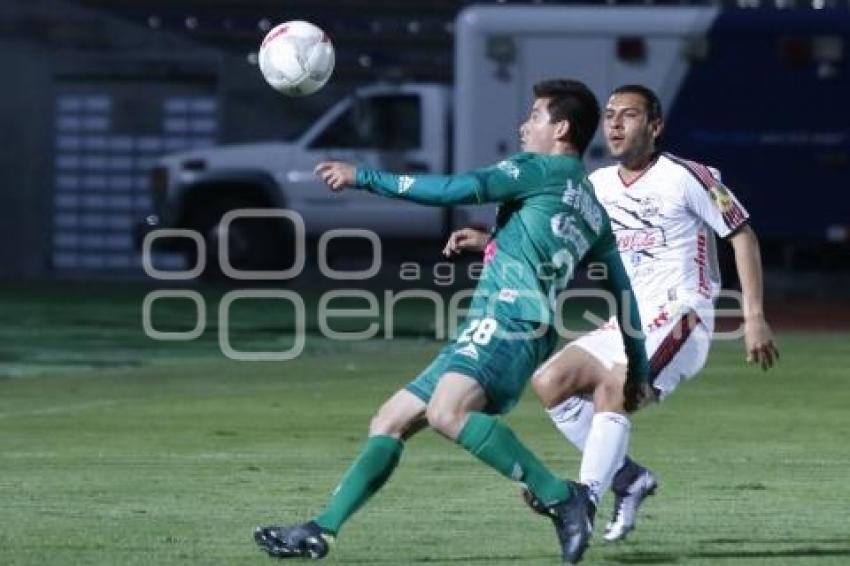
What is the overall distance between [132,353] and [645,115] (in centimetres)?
1204

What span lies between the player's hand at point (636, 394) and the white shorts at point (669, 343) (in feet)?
0.98

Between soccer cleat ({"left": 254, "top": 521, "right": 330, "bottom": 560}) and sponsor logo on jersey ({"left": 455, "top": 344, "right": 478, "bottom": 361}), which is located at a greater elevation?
sponsor logo on jersey ({"left": 455, "top": 344, "right": 478, "bottom": 361})

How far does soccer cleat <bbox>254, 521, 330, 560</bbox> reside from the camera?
9.49 m

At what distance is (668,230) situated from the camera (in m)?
10.9

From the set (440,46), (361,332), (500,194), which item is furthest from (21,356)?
(440,46)

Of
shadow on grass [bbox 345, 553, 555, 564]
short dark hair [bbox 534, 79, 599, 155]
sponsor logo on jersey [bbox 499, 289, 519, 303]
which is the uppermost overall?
short dark hair [bbox 534, 79, 599, 155]

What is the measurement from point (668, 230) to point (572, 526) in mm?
1859

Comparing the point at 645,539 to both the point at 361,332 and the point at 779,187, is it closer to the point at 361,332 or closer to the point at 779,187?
the point at 361,332

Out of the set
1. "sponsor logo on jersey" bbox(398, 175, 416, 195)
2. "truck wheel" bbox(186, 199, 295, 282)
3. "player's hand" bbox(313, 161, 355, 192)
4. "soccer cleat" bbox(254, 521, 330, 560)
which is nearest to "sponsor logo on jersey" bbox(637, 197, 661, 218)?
"sponsor logo on jersey" bbox(398, 175, 416, 195)

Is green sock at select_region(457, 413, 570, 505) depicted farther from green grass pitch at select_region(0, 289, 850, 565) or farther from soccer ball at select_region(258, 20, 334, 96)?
soccer ball at select_region(258, 20, 334, 96)

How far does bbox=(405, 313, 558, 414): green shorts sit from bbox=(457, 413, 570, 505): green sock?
12 centimetres

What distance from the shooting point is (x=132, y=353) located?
22250mm

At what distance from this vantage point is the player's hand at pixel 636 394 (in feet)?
33.7

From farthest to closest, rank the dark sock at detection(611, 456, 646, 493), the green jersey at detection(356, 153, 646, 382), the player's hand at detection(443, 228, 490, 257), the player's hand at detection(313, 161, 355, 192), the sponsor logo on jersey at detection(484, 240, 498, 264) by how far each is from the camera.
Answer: the dark sock at detection(611, 456, 646, 493) < the player's hand at detection(443, 228, 490, 257) < the sponsor logo on jersey at detection(484, 240, 498, 264) < the green jersey at detection(356, 153, 646, 382) < the player's hand at detection(313, 161, 355, 192)
